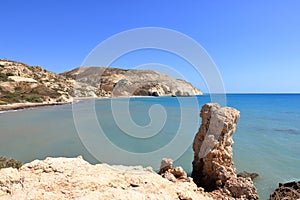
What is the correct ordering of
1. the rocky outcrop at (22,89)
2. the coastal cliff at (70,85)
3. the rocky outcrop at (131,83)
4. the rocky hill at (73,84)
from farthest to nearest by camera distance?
the rocky outcrop at (131,83)
the rocky hill at (73,84)
the coastal cliff at (70,85)
the rocky outcrop at (22,89)

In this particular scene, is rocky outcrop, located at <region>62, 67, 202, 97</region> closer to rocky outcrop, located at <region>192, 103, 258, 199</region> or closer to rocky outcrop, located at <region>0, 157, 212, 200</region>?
rocky outcrop, located at <region>192, 103, 258, 199</region>

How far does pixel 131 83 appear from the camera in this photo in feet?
310

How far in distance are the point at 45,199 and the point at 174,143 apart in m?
13.2

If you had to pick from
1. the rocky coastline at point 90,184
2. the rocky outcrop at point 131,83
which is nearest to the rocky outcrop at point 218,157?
the rocky coastline at point 90,184

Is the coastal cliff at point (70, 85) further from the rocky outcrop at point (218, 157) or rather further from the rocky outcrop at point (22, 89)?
the rocky outcrop at point (218, 157)

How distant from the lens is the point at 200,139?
873 cm

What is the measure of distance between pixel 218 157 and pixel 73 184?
5370 mm

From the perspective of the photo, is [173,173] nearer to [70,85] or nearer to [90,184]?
[90,184]

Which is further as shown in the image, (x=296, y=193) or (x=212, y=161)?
(x=212, y=161)

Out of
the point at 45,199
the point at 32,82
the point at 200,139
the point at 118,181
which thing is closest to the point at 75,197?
the point at 45,199

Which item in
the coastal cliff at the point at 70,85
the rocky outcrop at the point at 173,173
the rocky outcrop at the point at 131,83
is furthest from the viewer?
the rocky outcrop at the point at 131,83

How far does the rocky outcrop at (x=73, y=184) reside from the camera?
375 centimetres

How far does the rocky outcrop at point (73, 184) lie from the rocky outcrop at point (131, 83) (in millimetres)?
68989

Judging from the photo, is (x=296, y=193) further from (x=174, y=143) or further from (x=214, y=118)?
(x=174, y=143)
